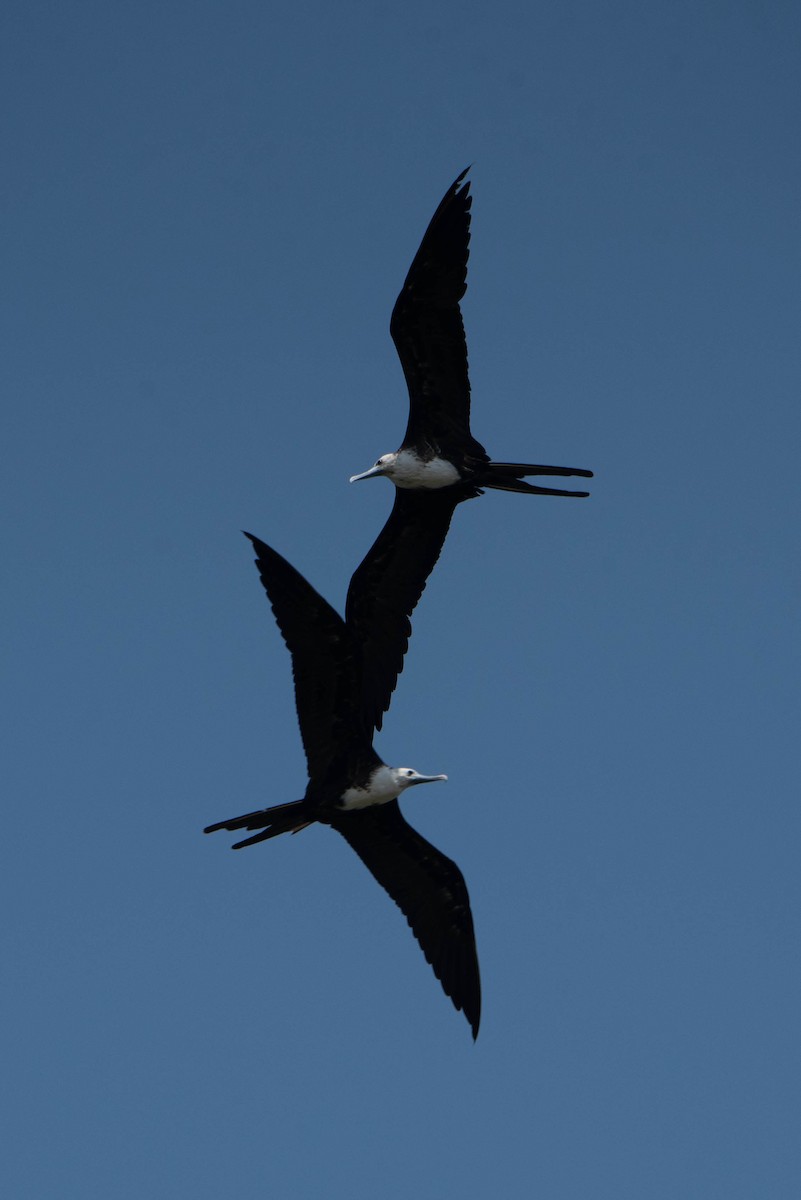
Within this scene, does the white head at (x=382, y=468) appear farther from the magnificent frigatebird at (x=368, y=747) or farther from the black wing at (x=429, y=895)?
the black wing at (x=429, y=895)

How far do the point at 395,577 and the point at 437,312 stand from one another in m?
2.02

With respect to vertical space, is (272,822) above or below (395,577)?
below

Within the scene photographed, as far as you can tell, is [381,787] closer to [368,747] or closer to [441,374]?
[368,747]

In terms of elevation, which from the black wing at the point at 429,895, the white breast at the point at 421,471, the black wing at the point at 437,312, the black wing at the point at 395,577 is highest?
the black wing at the point at 437,312

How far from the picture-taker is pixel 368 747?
1370 centimetres

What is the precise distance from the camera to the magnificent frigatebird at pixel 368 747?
13.2m

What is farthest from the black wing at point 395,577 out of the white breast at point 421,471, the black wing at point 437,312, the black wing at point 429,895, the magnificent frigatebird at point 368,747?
the black wing at point 429,895

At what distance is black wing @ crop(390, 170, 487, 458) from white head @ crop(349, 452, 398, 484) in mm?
432

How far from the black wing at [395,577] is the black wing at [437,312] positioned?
2.30 ft

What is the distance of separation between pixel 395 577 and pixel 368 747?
1.40 m

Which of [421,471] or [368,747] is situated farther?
[421,471]

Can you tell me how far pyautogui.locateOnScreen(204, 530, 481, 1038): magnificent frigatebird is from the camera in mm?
13203

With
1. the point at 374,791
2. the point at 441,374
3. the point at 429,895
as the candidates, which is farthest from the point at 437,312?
the point at 429,895

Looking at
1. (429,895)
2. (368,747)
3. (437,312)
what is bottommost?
(429,895)
